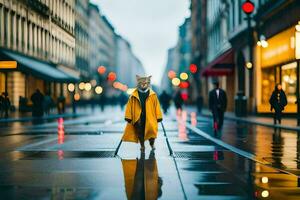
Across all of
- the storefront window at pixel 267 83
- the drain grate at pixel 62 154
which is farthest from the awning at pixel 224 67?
the drain grate at pixel 62 154

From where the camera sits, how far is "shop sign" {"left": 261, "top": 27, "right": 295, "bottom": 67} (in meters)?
31.0

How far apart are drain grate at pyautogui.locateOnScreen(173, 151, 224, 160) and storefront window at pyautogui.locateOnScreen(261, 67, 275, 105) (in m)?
24.1

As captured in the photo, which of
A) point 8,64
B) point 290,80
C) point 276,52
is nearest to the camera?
point 290,80

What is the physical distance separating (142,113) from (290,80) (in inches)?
834

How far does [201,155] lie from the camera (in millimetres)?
12359

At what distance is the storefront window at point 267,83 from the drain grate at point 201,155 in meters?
24.1

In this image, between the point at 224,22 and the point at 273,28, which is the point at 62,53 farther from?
the point at 273,28

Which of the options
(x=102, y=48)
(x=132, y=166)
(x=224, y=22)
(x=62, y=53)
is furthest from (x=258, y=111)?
(x=102, y=48)

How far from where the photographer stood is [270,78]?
36.6 m

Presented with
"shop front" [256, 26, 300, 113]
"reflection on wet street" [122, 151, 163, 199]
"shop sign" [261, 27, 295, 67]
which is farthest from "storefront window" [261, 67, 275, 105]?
"reflection on wet street" [122, 151, 163, 199]

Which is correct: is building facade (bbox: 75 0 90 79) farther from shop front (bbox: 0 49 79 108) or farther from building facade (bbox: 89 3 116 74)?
shop front (bbox: 0 49 79 108)

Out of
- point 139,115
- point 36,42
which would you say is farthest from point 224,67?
point 139,115

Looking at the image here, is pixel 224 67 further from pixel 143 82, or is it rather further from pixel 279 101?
pixel 143 82

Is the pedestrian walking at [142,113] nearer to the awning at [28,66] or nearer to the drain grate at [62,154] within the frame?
the drain grate at [62,154]
